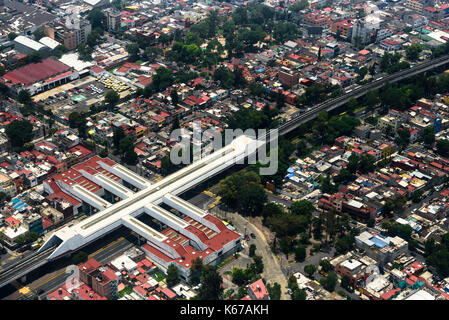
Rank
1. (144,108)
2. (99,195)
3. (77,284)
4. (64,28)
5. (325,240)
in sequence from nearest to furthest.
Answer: (77,284)
(325,240)
(99,195)
(144,108)
(64,28)

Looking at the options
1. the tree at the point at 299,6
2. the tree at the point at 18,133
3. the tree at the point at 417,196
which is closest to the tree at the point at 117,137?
the tree at the point at 18,133

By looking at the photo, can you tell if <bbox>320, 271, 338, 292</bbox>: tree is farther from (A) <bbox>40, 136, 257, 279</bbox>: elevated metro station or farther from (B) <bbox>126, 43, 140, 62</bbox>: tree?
(B) <bbox>126, 43, 140, 62</bbox>: tree

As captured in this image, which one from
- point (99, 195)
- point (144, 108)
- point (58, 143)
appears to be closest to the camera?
point (99, 195)

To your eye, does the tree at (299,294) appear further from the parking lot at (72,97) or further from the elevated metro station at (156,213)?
the parking lot at (72,97)

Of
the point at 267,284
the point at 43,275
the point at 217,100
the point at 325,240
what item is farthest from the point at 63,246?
the point at 217,100

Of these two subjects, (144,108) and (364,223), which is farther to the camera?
(144,108)

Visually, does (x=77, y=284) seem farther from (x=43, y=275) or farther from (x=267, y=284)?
(x=267, y=284)

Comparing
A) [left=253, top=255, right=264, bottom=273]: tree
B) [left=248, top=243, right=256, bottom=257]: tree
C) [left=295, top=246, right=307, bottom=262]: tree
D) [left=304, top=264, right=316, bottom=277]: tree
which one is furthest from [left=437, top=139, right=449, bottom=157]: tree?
[left=253, top=255, right=264, bottom=273]: tree
